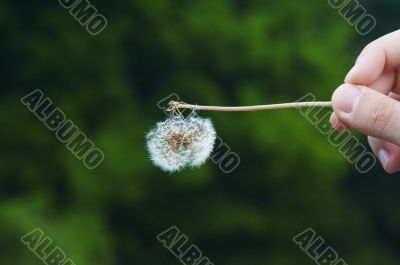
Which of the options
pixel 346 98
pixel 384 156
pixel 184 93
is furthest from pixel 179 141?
pixel 184 93

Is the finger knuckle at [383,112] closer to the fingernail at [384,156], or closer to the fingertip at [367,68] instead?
the fingertip at [367,68]

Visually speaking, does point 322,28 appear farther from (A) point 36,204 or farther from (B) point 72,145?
(A) point 36,204

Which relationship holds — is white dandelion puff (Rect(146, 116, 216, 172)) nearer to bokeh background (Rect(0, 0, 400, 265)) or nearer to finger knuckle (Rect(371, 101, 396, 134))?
finger knuckle (Rect(371, 101, 396, 134))

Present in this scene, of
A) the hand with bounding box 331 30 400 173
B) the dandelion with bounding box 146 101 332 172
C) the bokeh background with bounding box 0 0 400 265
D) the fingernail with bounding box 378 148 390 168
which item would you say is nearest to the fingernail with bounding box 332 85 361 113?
the hand with bounding box 331 30 400 173

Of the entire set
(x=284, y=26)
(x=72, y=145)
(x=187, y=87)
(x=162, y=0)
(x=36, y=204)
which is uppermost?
(x=284, y=26)

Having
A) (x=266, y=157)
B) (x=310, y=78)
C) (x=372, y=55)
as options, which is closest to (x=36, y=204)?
(x=266, y=157)

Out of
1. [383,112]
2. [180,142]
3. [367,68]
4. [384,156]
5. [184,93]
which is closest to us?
[383,112]

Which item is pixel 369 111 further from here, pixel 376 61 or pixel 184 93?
pixel 184 93
